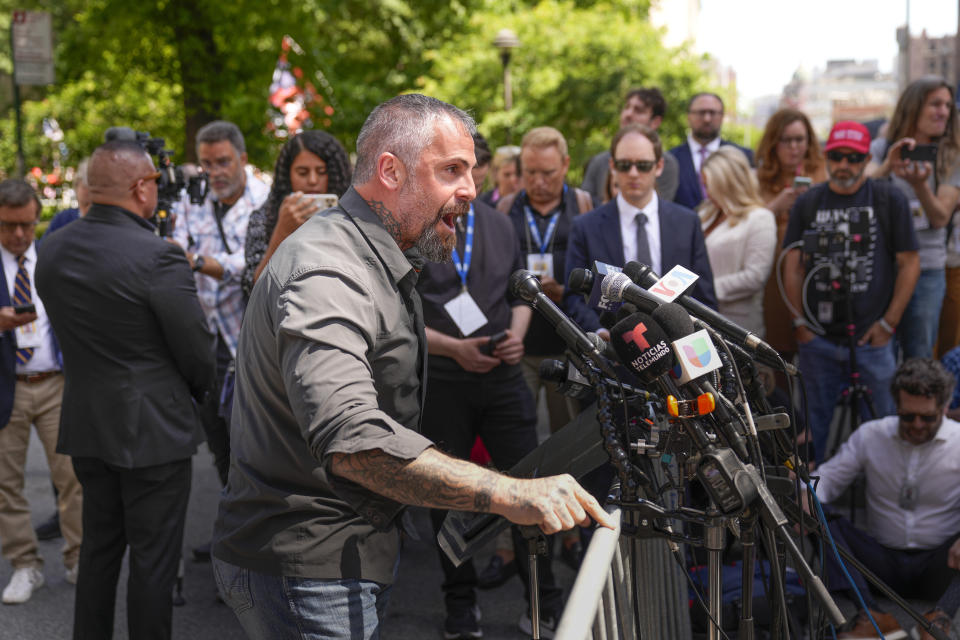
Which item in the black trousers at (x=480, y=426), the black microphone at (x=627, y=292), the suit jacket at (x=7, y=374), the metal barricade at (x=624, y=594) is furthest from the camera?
the suit jacket at (x=7, y=374)

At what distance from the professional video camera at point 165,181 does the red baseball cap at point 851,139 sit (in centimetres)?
352

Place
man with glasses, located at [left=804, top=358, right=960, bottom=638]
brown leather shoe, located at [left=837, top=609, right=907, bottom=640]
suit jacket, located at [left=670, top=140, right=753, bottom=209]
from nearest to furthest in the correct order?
brown leather shoe, located at [left=837, top=609, right=907, bottom=640] < man with glasses, located at [left=804, top=358, right=960, bottom=638] < suit jacket, located at [left=670, top=140, right=753, bottom=209]

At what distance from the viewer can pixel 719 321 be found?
2459 mm

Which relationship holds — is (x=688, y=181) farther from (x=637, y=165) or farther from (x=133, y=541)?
(x=133, y=541)

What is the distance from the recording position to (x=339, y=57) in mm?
19656

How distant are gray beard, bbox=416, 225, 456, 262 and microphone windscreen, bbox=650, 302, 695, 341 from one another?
20.6 inches

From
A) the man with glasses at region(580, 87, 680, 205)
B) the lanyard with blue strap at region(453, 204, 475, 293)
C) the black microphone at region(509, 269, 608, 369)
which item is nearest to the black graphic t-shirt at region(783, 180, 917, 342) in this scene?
the man with glasses at region(580, 87, 680, 205)

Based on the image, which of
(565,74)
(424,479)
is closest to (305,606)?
(424,479)

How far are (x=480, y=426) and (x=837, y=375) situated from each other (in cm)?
223

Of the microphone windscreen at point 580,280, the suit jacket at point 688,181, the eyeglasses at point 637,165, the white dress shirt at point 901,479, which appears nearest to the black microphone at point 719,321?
the microphone windscreen at point 580,280

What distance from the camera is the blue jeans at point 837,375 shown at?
18.0 ft

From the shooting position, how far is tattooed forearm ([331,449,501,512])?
1834 mm

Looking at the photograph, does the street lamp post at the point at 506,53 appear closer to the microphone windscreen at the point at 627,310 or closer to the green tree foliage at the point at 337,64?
the green tree foliage at the point at 337,64

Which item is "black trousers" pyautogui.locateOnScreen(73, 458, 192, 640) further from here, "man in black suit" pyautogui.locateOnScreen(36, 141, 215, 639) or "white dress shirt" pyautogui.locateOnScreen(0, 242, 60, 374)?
"white dress shirt" pyautogui.locateOnScreen(0, 242, 60, 374)
